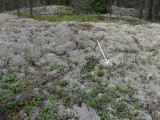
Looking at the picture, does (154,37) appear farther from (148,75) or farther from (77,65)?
(77,65)

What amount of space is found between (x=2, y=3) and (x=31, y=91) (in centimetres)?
4599

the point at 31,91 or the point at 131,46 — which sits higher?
the point at 131,46

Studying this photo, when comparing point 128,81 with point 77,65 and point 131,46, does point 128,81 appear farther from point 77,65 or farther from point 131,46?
point 131,46

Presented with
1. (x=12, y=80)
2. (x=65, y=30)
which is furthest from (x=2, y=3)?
(x=12, y=80)

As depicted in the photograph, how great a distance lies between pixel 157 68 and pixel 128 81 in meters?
2.00

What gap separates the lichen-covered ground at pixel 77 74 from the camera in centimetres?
440

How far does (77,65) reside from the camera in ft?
21.1

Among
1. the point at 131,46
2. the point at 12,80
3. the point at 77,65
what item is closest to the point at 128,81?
the point at 77,65

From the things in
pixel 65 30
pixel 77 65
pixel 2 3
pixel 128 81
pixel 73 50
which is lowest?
pixel 128 81

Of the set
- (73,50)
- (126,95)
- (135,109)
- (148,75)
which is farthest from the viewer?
(73,50)

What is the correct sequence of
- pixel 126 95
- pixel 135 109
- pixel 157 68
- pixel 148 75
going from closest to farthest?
pixel 135 109 < pixel 126 95 < pixel 148 75 < pixel 157 68

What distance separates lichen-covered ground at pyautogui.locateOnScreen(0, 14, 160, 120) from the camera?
4402 millimetres

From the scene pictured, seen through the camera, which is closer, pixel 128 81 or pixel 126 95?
pixel 126 95

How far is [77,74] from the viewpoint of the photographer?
5918 millimetres
